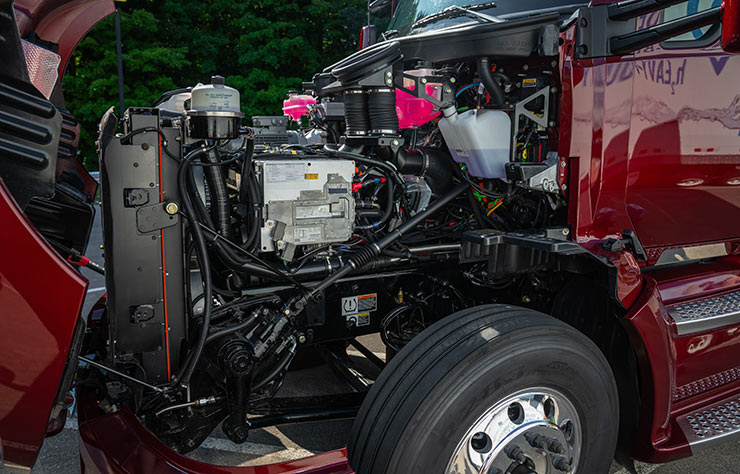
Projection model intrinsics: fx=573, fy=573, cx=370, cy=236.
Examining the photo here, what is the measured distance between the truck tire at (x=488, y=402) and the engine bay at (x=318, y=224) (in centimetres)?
43

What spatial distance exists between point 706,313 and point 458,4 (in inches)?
80.8

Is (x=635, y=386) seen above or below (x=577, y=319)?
below

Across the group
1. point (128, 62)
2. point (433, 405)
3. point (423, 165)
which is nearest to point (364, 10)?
point (128, 62)

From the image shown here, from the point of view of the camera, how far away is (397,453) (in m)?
1.97

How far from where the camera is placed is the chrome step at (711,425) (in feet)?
8.07

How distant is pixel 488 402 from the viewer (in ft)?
6.85

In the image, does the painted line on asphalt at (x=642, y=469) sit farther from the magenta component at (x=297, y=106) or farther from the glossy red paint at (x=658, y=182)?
the magenta component at (x=297, y=106)

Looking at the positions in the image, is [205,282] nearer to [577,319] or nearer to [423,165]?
[423,165]

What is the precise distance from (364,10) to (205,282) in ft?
61.0

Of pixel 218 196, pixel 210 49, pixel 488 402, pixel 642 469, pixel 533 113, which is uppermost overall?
pixel 210 49

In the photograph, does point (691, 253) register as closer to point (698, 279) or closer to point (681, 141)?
point (698, 279)

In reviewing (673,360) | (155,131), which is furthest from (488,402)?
(155,131)

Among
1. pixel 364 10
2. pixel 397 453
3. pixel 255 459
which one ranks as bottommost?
pixel 255 459

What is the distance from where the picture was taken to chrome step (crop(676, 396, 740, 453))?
2.46 metres
